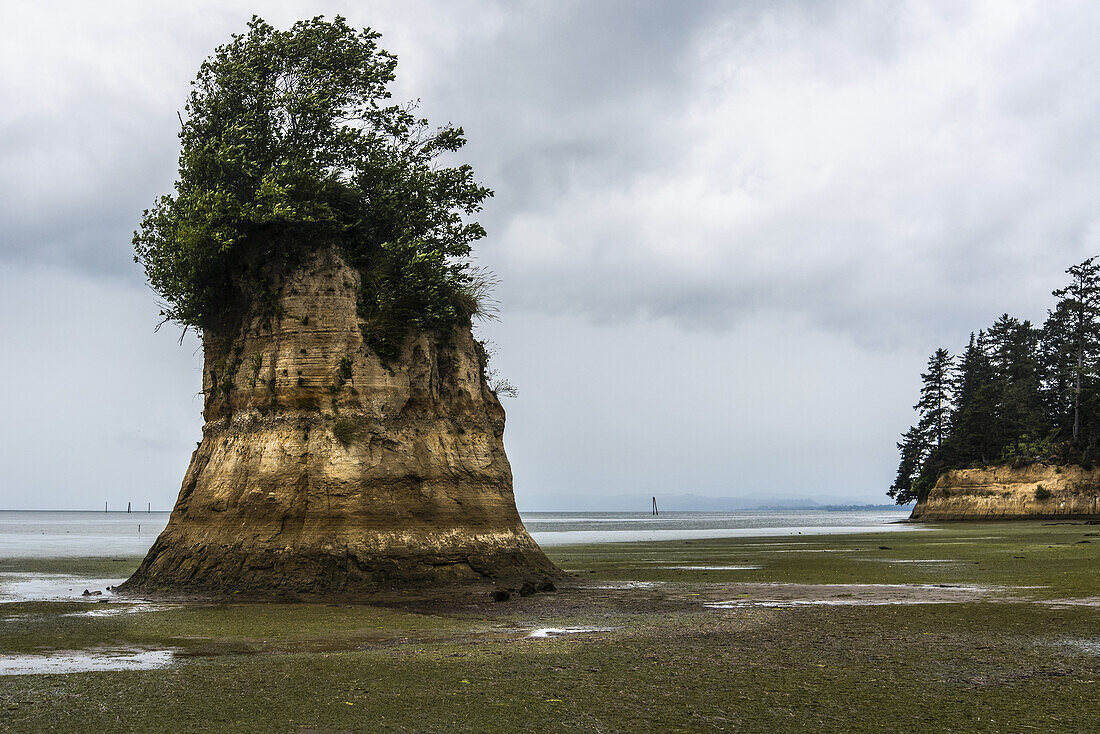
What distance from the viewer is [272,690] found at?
421 inches

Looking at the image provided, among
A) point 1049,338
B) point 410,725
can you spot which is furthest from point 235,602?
point 1049,338

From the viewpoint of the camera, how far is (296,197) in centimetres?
2564

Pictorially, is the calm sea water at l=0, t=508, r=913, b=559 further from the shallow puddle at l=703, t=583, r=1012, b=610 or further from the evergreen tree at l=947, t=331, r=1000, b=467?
the shallow puddle at l=703, t=583, r=1012, b=610

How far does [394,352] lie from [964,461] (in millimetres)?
84837

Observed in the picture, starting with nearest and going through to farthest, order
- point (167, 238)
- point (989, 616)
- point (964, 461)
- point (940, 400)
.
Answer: point (989, 616) → point (167, 238) → point (964, 461) → point (940, 400)

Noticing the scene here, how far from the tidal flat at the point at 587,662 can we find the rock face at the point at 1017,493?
61.0 meters

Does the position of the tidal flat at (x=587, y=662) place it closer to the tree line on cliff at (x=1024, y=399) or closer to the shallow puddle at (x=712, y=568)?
the shallow puddle at (x=712, y=568)

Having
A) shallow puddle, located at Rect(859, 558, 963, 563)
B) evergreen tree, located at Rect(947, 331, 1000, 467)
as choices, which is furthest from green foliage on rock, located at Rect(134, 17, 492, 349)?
evergreen tree, located at Rect(947, 331, 1000, 467)

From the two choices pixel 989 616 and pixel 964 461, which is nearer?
pixel 989 616

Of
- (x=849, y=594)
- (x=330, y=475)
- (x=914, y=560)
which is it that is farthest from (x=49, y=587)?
(x=914, y=560)

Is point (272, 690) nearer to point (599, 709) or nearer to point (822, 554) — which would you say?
point (599, 709)

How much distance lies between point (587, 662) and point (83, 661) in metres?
7.10

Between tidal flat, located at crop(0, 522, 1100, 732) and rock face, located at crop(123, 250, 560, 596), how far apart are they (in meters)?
2.44

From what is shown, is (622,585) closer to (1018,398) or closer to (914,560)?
(914,560)
